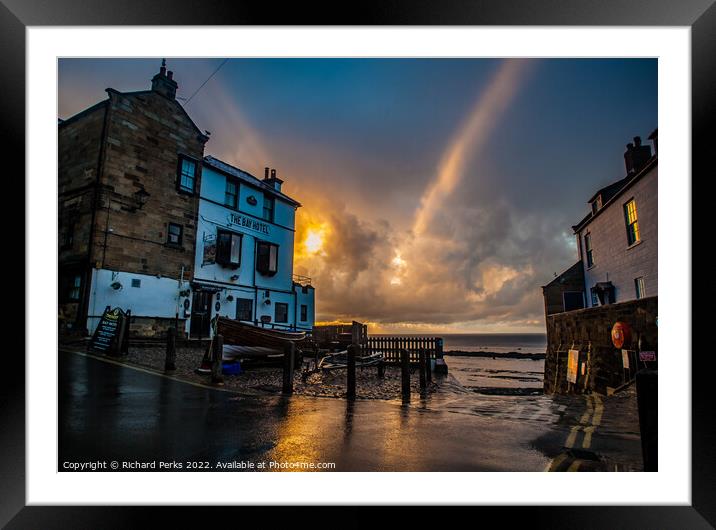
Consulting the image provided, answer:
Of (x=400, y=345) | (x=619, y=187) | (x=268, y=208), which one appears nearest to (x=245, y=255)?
(x=268, y=208)

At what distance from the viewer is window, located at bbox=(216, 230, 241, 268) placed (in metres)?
11.6

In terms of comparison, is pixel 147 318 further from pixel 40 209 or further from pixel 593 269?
pixel 593 269

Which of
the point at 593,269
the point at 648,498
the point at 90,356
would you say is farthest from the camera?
the point at 593,269

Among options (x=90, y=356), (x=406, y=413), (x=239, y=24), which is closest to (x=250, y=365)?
(x=90, y=356)

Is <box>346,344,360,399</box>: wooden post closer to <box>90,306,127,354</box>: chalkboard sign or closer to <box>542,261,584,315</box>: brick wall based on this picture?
<box>90,306,127,354</box>: chalkboard sign

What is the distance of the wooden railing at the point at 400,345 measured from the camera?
1436 cm

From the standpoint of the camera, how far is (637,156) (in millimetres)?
9969

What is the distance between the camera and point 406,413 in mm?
5363

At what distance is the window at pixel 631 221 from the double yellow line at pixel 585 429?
17.2 ft

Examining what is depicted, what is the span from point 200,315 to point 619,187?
1313cm

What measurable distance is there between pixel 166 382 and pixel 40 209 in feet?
13.1

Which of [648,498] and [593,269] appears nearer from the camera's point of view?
[648,498]

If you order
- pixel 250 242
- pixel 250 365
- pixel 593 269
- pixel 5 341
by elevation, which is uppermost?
pixel 250 242

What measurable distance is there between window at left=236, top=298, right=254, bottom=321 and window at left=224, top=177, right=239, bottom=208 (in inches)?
131
